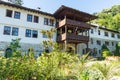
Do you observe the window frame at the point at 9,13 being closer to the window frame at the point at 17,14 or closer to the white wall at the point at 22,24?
the white wall at the point at 22,24

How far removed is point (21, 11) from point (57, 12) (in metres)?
6.17

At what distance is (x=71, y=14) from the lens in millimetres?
29016

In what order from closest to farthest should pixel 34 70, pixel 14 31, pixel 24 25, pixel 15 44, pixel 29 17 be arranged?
pixel 34 70, pixel 15 44, pixel 14 31, pixel 24 25, pixel 29 17

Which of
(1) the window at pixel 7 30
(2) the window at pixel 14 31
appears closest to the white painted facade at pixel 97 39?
(2) the window at pixel 14 31

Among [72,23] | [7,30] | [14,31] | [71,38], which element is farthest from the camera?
[72,23]

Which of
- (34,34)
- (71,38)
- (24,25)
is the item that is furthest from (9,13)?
(71,38)

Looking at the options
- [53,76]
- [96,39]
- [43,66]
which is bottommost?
[53,76]

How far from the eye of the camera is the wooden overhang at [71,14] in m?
27.4

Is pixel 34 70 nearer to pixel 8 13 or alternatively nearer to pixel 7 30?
pixel 7 30

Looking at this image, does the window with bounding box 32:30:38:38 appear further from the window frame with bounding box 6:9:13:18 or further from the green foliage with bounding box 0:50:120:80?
the green foliage with bounding box 0:50:120:80

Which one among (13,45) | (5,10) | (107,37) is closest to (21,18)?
(5,10)

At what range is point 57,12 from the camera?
28.7 metres

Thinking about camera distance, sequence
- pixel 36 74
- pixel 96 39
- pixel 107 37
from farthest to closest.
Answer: pixel 107 37 < pixel 96 39 < pixel 36 74

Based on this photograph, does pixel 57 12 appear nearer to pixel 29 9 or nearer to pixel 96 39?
pixel 29 9
